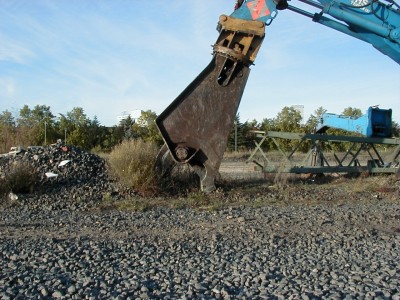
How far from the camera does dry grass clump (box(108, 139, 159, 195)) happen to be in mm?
11609

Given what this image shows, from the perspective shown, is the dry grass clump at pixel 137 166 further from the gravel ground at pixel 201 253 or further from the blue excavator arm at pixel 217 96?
the gravel ground at pixel 201 253

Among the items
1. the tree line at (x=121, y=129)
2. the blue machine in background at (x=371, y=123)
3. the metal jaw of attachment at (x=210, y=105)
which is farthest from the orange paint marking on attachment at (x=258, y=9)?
the tree line at (x=121, y=129)

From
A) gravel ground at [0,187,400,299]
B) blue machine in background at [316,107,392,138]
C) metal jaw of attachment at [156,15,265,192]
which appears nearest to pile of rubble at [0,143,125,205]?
gravel ground at [0,187,400,299]

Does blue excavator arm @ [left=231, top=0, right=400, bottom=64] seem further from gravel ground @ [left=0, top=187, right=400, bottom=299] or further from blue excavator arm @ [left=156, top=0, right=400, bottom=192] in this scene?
gravel ground @ [left=0, top=187, right=400, bottom=299]

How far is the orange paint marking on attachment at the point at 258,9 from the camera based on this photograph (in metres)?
11.4

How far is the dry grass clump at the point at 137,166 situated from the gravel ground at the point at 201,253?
5.45 feet

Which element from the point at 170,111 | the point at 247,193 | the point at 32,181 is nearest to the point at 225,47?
the point at 170,111

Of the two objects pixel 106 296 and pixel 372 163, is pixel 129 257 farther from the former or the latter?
pixel 372 163

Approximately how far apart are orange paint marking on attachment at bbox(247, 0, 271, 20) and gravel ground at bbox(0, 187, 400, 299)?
14.6ft

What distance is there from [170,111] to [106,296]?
7.08 metres

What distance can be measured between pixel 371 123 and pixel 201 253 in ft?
38.1

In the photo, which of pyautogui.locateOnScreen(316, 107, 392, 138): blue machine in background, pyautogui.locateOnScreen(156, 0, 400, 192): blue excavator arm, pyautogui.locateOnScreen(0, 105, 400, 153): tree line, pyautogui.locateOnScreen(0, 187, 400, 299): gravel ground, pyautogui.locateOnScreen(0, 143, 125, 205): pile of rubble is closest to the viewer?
pyautogui.locateOnScreen(0, 187, 400, 299): gravel ground

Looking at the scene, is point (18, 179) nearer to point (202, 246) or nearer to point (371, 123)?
point (202, 246)

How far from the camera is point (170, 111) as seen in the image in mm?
11383
